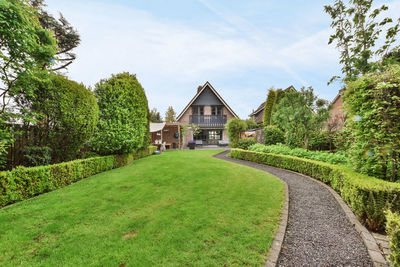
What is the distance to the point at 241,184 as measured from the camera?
584 cm

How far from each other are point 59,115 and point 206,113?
21.3 m

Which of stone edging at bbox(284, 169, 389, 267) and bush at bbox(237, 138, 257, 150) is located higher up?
bush at bbox(237, 138, 257, 150)

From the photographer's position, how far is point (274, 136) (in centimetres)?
1354

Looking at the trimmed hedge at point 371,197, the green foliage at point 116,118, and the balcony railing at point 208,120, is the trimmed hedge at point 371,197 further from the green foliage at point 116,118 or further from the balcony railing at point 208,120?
the balcony railing at point 208,120

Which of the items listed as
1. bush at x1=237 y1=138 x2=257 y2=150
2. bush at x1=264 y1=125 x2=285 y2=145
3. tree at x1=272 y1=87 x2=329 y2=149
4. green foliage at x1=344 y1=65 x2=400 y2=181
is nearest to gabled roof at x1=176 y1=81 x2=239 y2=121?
bush at x1=237 y1=138 x2=257 y2=150

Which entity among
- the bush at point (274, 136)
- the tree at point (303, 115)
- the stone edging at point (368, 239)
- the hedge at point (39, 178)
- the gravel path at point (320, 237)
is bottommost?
the gravel path at point (320, 237)

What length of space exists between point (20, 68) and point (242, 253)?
282 inches

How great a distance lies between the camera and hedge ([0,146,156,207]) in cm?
399

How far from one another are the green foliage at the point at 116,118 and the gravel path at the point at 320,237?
8.14 metres

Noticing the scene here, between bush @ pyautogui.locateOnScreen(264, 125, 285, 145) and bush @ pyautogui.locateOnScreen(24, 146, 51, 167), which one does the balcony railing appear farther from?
bush @ pyautogui.locateOnScreen(24, 146, 51, 167)

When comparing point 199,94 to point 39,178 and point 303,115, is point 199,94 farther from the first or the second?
point 39,178

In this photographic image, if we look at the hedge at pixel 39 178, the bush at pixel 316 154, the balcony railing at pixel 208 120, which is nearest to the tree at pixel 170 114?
the balcony railing at pixel 208 120

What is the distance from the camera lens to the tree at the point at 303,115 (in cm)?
964

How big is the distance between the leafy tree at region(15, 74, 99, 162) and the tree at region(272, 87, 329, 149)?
1150cm
